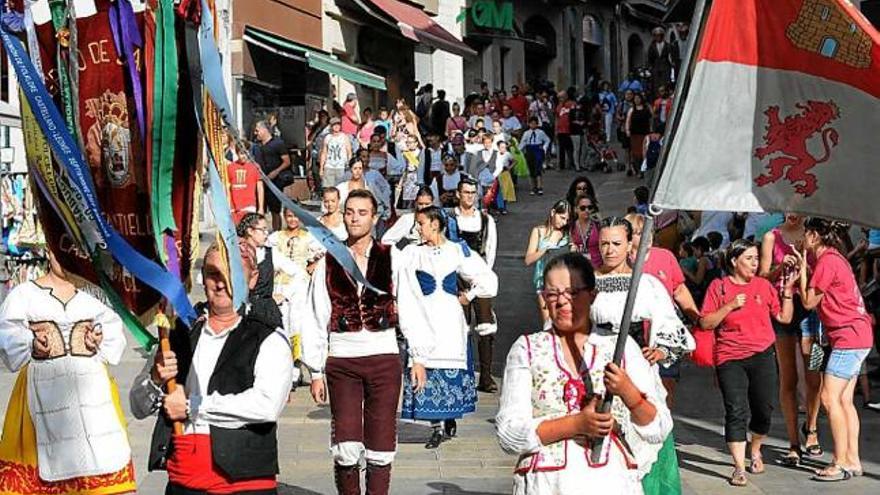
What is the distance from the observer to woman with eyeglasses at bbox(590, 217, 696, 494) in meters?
7.91

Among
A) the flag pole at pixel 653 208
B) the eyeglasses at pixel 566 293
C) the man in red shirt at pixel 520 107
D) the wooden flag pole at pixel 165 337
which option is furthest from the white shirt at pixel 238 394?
the man in red shirt at pixel 520 107

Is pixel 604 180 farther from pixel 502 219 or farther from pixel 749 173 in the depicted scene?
pixel 749 173

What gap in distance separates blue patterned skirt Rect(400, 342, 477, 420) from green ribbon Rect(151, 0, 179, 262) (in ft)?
18.8

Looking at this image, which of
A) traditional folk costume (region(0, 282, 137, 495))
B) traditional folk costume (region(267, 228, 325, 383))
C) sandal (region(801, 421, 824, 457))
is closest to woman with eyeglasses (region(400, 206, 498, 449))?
traditional folk costume (region(267, 228, 325, 383))

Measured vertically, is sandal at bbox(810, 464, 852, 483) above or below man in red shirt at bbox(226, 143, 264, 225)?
below

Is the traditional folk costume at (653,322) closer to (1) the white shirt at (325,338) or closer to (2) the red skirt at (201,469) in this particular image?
(1) the white shirt at (325,338)

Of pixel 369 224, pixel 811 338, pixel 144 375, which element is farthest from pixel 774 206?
pixel 811 338

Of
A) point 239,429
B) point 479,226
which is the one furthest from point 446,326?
point 239,429

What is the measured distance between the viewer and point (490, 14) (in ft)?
151

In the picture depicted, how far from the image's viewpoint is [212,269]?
6070 millimetres

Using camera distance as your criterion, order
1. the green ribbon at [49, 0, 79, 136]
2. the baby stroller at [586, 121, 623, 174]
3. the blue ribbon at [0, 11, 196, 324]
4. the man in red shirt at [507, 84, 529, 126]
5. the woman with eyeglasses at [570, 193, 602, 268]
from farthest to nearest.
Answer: the man in red shirt at [507, 84, 529, 126]
the baby stroller at [586, 121, 623, 174]
the woman with eyeglasses at [570, 193, 602, 268]
the green ribbon at [49, 0, 79, 136]
the blue ribbon at [0, 11, 196, 324]

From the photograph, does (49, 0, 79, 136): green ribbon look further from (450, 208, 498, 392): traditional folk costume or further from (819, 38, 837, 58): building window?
(450, 208, 498, 392): traditional folk costume

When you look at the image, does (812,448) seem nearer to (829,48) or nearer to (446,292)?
(446,292)

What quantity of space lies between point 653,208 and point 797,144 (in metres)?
0.64
